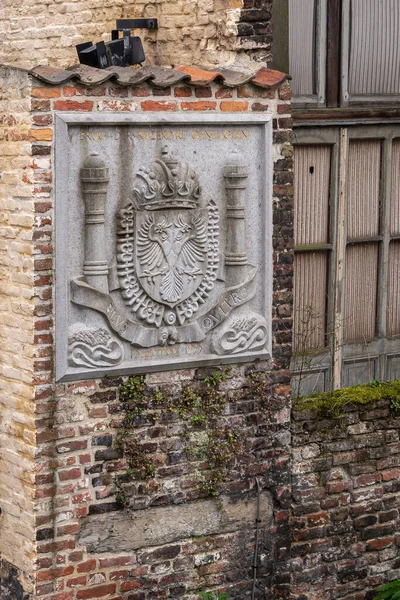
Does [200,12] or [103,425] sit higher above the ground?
[200,12]

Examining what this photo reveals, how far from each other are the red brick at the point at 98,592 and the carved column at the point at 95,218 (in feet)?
5.22

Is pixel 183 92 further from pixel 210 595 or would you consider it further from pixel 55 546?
pixel 210 595

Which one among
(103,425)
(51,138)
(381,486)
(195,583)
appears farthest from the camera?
(381,486)

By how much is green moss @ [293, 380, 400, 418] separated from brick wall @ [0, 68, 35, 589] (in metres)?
1.79

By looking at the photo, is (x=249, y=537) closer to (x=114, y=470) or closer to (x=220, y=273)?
(x=114, y=470)

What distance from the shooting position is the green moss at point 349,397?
286 inches

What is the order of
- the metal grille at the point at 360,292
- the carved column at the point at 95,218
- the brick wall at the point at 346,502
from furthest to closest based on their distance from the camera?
the metal grille at the point at 360,292
the brick wall at the point at 346,502
the carved column at the point at 95,218

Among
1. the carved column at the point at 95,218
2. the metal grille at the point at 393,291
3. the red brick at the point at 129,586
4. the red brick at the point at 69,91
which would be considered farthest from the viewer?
the metal grille at the point at 393,291

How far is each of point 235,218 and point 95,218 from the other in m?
0.87

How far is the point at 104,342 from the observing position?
619 centimetres

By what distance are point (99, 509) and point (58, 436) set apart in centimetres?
49

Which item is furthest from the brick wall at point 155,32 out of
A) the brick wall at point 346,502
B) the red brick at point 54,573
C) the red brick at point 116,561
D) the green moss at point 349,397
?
the red brick at point 54,573

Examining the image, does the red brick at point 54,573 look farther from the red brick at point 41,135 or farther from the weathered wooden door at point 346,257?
the red brick at point 41,135

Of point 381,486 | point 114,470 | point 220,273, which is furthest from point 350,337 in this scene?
point 114,470
